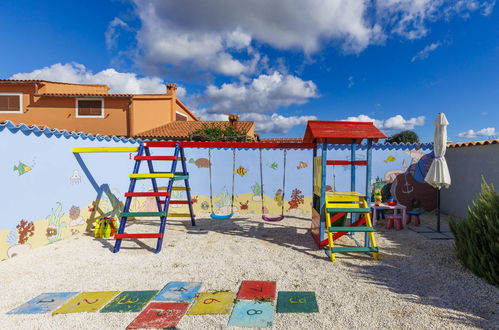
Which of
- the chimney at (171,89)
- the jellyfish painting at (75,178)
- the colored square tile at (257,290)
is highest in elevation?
the chimney at (171,89)

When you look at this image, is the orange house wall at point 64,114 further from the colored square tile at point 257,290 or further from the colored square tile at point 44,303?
the colored square tile at point 257,290

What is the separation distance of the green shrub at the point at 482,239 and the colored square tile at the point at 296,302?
2.63 metres

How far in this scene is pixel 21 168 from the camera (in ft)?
18.3

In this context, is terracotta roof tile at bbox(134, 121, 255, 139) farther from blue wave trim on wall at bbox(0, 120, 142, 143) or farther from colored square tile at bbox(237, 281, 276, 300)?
colored square tile at bbox(237, 281, 276, 300)

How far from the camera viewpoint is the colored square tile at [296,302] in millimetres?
3494

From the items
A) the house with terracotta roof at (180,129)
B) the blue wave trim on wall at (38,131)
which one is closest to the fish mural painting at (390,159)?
the blue wave trim on wall at (38,131)

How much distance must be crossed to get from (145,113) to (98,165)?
14.7 metres

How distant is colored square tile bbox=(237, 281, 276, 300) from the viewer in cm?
384

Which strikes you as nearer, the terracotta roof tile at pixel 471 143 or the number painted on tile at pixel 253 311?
the number painted on tile at pixel 253 311

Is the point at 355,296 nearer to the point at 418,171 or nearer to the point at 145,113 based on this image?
the point at 418,171

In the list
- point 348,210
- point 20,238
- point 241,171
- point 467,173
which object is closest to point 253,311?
point 348,210

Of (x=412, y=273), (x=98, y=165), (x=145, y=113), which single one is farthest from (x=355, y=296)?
(x=145, y=113)

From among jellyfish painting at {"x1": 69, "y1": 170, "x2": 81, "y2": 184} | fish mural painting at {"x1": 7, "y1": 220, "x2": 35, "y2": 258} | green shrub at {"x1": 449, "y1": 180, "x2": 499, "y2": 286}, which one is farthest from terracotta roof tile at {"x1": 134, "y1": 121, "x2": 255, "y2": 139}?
green shrub at {"x1": 449, "y1": 180, "x2": 499, "y2": 286}

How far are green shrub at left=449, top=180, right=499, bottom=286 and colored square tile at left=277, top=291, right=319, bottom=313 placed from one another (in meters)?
2.63
